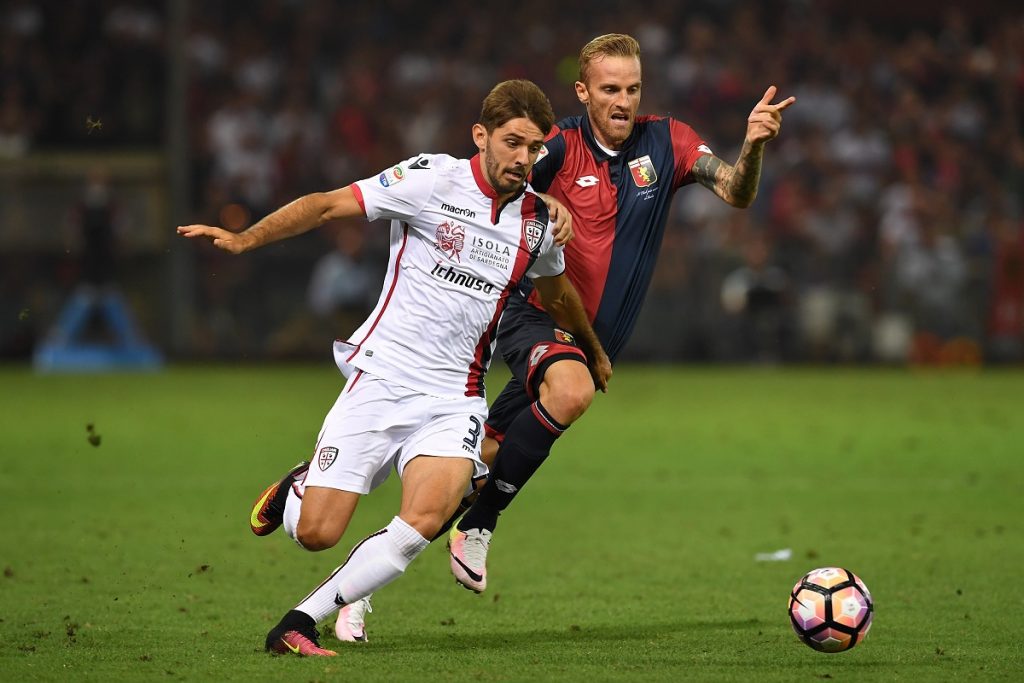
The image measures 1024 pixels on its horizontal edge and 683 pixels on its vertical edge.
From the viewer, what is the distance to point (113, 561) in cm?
776

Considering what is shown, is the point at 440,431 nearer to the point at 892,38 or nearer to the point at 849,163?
the point at 849,163

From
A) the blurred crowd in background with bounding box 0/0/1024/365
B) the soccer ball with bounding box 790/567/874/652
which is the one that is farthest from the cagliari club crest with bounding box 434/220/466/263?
the blurred crowd in background with bounding box 0/0/1024/365

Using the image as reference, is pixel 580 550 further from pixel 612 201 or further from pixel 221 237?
pixel 221 237

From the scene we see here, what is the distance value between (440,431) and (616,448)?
7.14 metres

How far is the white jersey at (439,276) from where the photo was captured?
5969 mm

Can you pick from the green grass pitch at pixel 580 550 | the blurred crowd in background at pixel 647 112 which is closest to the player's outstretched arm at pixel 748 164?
the green grass pitch at pixel 580 550

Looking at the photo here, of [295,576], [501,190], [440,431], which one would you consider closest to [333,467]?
[440,431]

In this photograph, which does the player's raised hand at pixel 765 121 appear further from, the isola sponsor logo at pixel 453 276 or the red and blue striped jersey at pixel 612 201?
the isola sponsor logo at pixel 453 276

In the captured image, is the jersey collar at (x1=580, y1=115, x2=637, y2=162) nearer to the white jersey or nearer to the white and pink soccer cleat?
the white jersey

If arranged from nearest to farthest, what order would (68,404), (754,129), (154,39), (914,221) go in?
(754,129) → (68,404) → (914,221) → (154,39)

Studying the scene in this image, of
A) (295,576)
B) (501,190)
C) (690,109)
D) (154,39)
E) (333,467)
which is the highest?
(154,39)

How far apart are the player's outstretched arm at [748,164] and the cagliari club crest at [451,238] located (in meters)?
1.31

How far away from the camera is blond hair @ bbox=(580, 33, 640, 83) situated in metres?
6.93

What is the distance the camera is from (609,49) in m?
6.93
